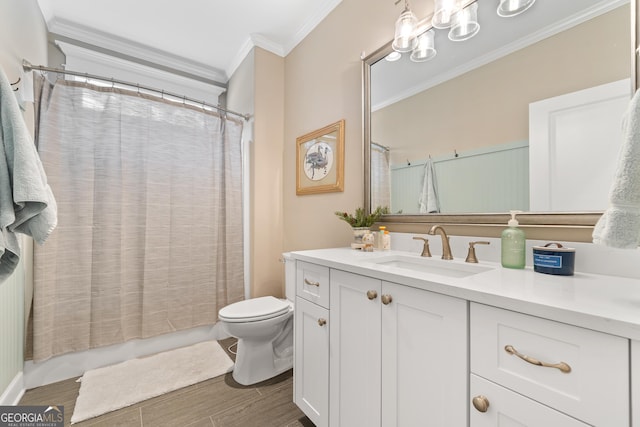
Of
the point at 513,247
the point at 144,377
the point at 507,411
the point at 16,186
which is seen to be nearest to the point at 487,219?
the point at 513,247

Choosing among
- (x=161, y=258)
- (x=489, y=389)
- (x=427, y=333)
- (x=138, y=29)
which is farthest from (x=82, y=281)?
(x=489, y=389)

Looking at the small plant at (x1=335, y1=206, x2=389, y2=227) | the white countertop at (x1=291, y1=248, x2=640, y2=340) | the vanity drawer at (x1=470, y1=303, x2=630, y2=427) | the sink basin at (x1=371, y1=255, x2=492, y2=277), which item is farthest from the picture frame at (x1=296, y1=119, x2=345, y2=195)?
the vanity drawer at (x1=470, y1=303, x2=630, y2=427)

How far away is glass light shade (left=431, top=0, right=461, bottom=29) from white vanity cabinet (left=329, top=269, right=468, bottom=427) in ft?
3.93

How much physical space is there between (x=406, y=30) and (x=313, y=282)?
52.6 inches

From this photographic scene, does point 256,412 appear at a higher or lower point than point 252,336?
lower

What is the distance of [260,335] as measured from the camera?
1712 mm

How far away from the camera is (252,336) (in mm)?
1693

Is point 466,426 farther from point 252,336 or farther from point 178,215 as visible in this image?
point 178,215

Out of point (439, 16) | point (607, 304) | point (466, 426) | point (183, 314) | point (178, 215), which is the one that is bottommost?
point (183, 314)

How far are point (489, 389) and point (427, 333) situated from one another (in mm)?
186

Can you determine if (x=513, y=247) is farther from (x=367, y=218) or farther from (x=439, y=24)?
(x=439, y=24)

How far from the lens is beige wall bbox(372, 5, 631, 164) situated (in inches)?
34.3

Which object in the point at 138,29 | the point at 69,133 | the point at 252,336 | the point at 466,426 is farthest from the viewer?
the point at 138,29

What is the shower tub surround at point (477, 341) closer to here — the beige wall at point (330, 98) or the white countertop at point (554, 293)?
the white countertop at point (554, 293)
